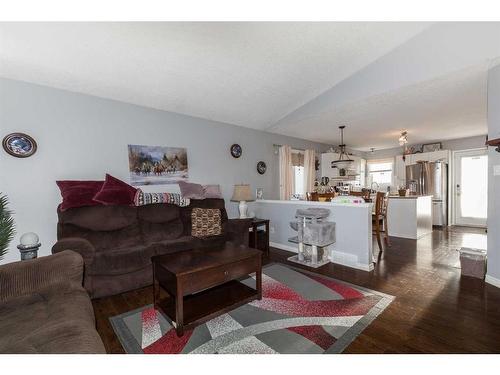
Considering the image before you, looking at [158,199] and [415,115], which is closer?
[158,199]

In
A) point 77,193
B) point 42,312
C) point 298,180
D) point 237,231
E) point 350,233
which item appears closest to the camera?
point 42,312

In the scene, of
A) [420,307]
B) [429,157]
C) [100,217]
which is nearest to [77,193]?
[100,217]

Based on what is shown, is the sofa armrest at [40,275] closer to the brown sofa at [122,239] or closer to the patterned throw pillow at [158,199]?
the brown sofa at [122,239]

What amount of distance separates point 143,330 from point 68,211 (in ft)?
5.49

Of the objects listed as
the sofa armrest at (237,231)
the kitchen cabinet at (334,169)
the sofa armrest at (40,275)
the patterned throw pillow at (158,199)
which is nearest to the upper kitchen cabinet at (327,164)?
the kitchen cabinet at (334,169)

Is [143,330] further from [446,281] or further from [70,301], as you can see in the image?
[446,281]

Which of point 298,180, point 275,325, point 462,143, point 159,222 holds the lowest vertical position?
point 275,325

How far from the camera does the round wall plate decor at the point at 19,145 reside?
2.59 meters

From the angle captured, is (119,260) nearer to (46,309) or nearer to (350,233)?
(46,309)

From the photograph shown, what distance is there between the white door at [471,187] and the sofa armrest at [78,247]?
323 inches

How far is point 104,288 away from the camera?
8.15 feet

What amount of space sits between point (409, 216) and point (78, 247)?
549 centimetres

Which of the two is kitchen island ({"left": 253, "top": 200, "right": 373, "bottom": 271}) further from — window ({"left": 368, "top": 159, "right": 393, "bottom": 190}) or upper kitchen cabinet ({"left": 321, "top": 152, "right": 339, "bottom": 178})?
window ({"left": 368, "top": 159, "right": 393, "bottom": 190})

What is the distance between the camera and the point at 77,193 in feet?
9.16
